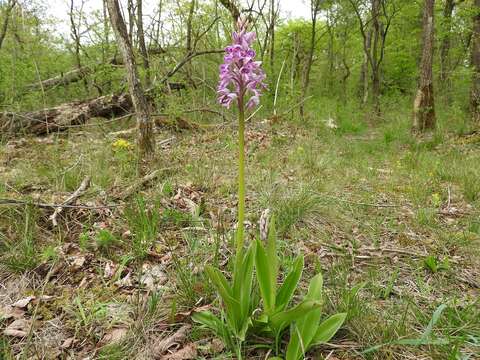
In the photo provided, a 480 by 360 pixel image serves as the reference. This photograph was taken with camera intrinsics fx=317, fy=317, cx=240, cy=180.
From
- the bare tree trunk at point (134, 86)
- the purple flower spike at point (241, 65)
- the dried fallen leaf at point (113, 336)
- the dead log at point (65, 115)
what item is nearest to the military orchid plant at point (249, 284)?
the purple flower spike at point (241, 65)

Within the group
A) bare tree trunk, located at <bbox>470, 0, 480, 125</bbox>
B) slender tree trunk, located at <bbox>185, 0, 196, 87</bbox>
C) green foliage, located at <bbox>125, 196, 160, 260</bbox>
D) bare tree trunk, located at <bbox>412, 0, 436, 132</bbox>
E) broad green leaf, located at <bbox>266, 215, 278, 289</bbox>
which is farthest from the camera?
slender tree trunk, located at <bbox>185, 0, 196, 87</bbox>

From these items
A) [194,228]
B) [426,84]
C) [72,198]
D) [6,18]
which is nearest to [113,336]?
[194,228]

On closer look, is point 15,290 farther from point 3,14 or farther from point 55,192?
point 3,14

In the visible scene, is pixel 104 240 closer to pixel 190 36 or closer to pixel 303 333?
pixel 303 333

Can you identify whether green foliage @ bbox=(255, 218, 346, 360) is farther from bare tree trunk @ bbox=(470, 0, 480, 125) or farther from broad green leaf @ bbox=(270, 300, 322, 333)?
bare tree trunk @ bbox=(470, 0, 480, 125)

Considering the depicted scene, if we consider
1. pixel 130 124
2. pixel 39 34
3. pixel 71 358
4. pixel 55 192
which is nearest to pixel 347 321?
pixel 71 358

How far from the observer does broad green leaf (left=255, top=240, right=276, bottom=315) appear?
1.37 m

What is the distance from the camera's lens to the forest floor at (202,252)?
5.01ft

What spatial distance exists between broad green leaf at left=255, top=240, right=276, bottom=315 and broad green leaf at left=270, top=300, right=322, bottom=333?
Answer: 2.1 inches

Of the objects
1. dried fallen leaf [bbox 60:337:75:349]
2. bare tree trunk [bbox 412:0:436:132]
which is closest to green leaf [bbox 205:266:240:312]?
dried fallen leaf [bbox 60:337:75:349]

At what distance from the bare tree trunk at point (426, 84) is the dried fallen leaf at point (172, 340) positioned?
7.65m

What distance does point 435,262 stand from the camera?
7.23 ft

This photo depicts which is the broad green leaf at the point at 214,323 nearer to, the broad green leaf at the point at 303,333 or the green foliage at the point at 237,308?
the green foliage at the point at 237,308

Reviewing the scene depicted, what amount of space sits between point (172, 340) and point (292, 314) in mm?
667
